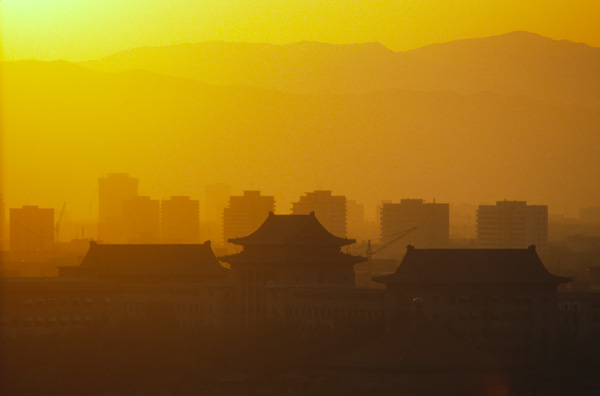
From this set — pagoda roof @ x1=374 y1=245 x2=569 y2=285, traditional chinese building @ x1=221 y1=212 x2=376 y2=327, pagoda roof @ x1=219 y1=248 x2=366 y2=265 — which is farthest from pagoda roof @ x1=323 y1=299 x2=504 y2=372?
pagoda roof @ x1=219 y1=248 x2=366 y2=265

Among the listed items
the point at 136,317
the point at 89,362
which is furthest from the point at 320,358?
the point at 136,317

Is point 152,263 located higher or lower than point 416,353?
higher

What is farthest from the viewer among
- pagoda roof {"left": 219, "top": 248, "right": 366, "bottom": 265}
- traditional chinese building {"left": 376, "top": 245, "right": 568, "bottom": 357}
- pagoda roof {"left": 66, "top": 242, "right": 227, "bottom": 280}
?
pagoda roof {"left": 66, "top": 242, "right": 227, "bottom": 280}

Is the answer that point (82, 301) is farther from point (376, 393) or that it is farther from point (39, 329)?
point (376, 393)

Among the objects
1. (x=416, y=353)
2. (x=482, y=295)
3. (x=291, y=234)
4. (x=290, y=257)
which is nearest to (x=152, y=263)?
(x=291, y=234)

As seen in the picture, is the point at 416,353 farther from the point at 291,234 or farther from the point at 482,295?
the point at 291,234

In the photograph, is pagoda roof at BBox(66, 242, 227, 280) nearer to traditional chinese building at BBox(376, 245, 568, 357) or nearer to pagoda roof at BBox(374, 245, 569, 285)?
pagoda roof at BBox(374, 245, 569, 285)
